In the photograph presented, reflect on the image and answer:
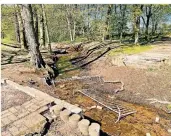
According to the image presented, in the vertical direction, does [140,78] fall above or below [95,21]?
below

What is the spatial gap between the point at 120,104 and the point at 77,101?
1.64 meters

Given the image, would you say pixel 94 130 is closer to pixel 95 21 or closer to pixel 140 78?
pixel 140 78

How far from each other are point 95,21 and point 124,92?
10692 millimetres

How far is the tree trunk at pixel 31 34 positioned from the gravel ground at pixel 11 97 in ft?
10.5

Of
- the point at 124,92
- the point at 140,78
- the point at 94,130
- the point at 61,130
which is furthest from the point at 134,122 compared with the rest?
the point at 140,78

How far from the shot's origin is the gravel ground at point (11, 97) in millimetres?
6656

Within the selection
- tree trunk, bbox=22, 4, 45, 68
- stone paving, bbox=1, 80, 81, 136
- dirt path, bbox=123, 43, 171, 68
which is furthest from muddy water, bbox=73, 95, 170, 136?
dirt path, bbox=123, 43, 171, 68

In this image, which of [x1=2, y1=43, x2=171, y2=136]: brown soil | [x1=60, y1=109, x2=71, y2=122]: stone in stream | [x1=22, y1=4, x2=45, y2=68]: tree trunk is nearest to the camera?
[x1=60, y1=109, x2=71, y2=122]: stone in stream

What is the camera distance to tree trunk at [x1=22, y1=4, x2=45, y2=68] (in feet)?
32.8

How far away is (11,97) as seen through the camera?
7117 mm

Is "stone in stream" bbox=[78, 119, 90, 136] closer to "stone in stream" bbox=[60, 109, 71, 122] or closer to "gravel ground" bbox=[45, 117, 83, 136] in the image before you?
"gravel ground" bbox=[45, 117, 83, 136]

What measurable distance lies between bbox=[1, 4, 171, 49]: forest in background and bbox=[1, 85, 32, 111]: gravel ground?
5.10 meters

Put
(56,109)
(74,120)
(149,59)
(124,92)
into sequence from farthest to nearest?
(149,59), (124,92), (56,109), (74,120)

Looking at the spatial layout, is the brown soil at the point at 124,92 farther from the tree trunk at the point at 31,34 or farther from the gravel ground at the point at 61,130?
the gravel ground at the point at 61,130
